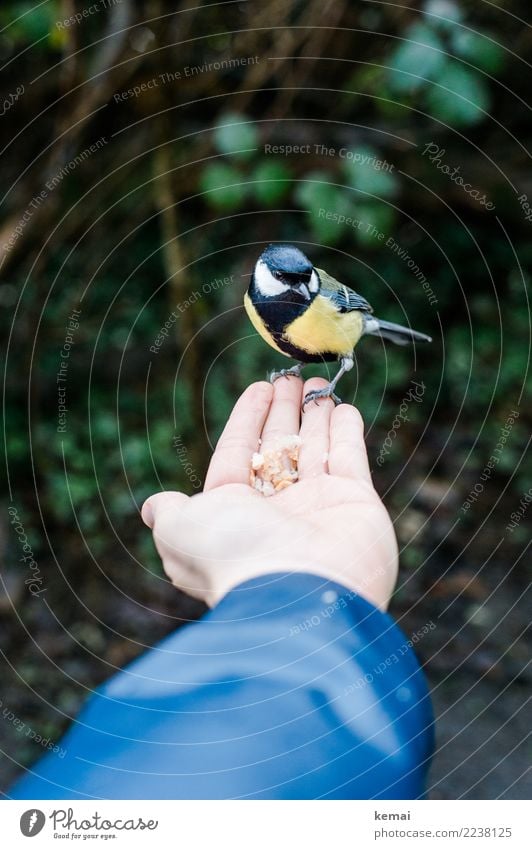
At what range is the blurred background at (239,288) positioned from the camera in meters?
1.28

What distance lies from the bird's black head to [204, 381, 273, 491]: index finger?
4.8 inches

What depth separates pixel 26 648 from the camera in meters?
1.48

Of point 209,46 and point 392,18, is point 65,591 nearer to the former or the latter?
point 209,46

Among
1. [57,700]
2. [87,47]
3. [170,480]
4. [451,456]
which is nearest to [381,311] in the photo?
[451,456]

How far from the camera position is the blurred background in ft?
4.21

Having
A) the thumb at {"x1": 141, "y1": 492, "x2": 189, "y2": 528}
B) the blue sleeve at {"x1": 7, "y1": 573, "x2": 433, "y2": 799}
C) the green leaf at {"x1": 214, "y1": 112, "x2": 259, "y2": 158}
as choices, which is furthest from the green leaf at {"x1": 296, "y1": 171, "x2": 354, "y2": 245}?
the blue sleeve at {"x1": 7, "y1": 573, "x2": 433, "y2": 799}

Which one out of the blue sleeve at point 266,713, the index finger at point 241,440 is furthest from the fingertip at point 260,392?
the blue sleeve at point 266,713

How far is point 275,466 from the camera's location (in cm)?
82

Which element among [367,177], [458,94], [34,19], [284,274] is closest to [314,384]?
[284,274]

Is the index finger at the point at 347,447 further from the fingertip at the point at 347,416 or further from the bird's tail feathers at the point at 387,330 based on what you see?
the bird's tail feathers at the point at 387,330

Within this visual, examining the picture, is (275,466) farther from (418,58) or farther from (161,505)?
(418,58)

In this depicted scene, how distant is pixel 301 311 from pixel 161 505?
0.84 feet
